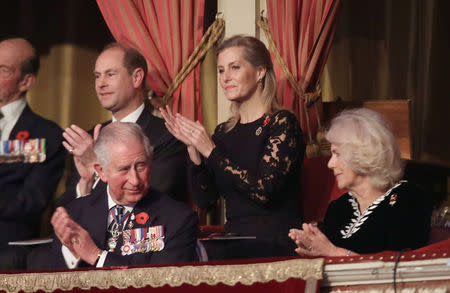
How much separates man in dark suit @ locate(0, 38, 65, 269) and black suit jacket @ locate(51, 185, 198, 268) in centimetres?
107

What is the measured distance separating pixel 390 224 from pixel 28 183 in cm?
198

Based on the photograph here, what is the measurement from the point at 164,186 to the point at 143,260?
0.94 meters

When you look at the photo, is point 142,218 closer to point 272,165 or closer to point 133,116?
point 272,165

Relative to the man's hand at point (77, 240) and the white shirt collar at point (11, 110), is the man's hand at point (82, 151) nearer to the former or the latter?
the white shirt collar at point (11, 110)

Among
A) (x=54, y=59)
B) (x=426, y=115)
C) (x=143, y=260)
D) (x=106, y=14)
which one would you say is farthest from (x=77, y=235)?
(x=426, y=115)

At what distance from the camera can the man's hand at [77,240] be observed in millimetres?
2561

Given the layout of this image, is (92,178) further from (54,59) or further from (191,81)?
(54,59)

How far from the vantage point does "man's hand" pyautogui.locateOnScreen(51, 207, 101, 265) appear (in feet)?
8.40

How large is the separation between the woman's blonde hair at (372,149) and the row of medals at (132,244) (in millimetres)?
782

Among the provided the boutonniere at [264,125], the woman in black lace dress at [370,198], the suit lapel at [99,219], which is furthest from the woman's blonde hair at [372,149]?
the suit lapel at [99,219]

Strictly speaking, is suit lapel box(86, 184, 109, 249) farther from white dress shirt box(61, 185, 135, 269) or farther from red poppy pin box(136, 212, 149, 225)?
A: red poppy pin box(136, 212, 149, 225)

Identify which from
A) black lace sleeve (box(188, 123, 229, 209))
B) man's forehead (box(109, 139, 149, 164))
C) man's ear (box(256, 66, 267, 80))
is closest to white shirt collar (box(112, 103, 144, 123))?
black lace sleeve (box(188, 123, 229, 209))

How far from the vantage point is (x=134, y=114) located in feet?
12.1

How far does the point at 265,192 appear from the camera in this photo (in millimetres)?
3215
